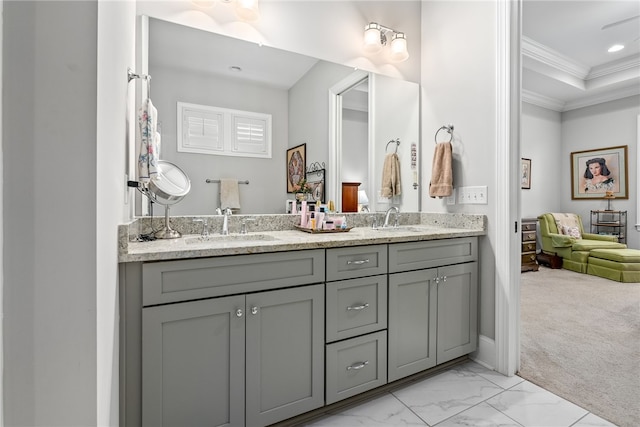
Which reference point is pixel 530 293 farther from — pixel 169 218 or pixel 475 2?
pixel 169 218

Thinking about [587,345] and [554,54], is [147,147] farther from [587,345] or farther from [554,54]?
[554,54]

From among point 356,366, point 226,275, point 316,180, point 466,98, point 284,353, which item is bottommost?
point 356,366

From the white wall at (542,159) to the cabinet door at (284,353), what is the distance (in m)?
5.28

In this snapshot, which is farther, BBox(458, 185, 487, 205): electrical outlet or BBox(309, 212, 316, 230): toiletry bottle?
BBox(458, 185, 487, 205): electrical outlet

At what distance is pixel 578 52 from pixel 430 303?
14.7 feet

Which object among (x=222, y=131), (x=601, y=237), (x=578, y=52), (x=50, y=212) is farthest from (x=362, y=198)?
(x=601, y=237)

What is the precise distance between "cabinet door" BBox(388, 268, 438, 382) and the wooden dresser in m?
3.72

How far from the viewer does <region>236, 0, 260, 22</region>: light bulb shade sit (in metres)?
1.78

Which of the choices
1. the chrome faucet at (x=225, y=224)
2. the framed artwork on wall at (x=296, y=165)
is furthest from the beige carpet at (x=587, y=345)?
the chrome faucet at (x=225, y=224)

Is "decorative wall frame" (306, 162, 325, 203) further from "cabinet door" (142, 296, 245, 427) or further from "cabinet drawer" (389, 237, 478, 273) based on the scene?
"cabinet door" (142, 296, 245, 427)

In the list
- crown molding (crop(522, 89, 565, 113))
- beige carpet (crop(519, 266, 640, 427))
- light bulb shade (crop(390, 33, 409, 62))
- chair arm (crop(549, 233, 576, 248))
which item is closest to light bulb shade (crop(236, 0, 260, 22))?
light bulb shade (crop(390, 33, 409, 62))

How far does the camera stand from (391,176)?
2471 mm

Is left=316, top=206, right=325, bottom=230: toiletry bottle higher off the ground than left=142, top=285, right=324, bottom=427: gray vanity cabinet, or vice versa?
left=316, top=206, right=325, bottom=230: toiletry bottle

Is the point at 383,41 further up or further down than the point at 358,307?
further up
